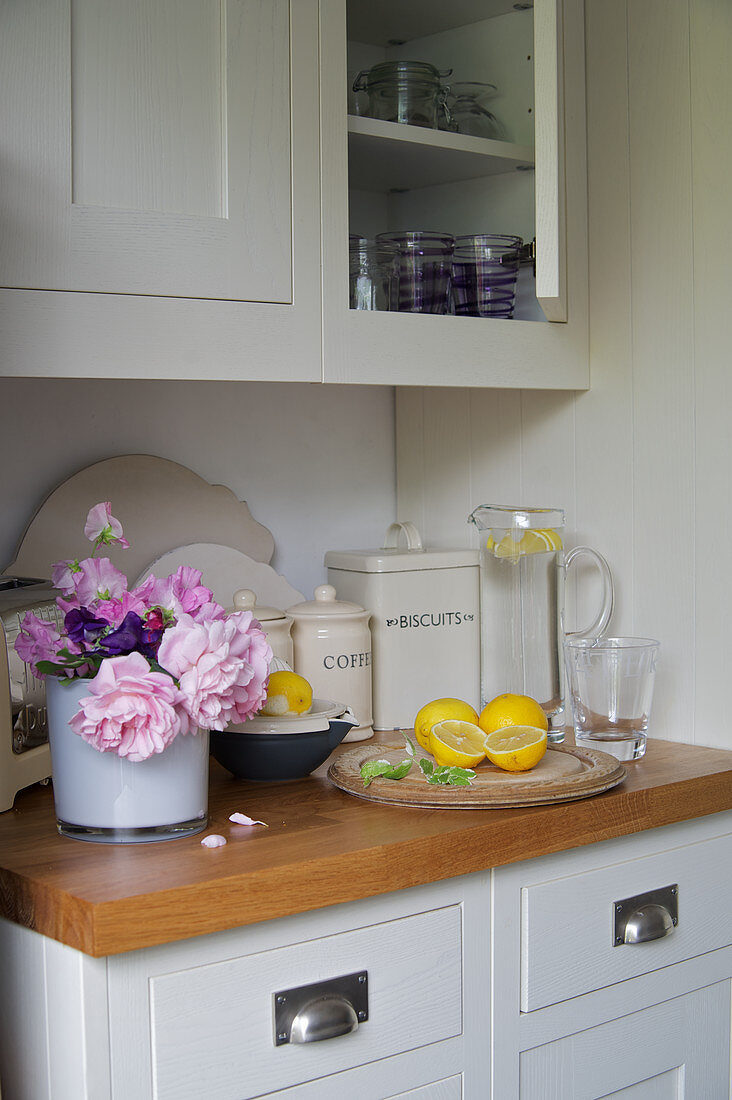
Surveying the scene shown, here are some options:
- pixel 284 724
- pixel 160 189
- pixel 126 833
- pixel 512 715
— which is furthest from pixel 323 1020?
pixel 160 189

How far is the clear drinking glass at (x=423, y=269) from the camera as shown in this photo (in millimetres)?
1492

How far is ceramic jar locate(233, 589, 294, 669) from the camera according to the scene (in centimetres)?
153

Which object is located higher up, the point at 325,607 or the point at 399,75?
the point at 399,75

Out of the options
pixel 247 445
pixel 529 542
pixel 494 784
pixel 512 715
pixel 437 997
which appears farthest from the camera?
pixel 247 445

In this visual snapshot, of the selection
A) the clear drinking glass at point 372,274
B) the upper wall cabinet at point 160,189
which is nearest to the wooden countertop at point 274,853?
the upper wall cabinet at point 160,189

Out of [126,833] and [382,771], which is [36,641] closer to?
[126,833]

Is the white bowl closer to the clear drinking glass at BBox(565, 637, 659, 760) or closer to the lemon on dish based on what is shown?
the lemon on dish

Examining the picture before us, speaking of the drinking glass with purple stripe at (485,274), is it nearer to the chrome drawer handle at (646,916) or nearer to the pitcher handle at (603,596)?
the pitcher handle at (603,596)

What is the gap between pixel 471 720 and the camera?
1.44m

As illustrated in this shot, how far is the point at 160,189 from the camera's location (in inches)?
49.4

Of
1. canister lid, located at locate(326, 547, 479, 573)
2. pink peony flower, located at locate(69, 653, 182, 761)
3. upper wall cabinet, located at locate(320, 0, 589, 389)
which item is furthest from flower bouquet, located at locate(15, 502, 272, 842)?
canister lid, located at locate(326, 547, 479, 573)

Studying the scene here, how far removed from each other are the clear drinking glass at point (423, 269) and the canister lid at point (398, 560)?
1.16 ft

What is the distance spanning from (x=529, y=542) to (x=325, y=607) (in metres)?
0.29

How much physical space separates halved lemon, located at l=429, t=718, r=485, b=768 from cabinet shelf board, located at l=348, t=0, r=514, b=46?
2.66 feet
